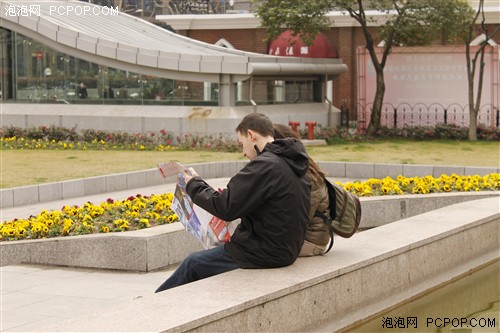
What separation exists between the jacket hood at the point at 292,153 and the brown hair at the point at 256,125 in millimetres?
155

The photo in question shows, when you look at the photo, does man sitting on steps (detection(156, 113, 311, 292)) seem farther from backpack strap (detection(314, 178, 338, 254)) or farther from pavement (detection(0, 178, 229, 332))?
pavement (detection(0, 178, 229, 332))

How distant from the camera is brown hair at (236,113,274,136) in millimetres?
7309

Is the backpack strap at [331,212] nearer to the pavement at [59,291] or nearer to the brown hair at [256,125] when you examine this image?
the brown hair at [256,125]

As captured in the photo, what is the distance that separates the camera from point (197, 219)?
298 inches

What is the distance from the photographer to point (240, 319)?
6418 millimetres

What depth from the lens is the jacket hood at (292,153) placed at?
7109 mm

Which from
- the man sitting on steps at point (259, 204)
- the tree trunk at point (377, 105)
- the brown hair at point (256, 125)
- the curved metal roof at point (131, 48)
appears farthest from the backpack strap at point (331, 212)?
the tree trunk at point (377, 105)

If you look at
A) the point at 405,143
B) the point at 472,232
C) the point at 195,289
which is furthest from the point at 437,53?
the point at 195,289

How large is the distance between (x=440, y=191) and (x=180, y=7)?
3473 centimetres

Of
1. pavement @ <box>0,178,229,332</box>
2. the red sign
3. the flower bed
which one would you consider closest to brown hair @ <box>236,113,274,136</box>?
pavement @ <box>0,178,229,332</box>

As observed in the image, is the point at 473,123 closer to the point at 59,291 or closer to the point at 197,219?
the point at 59,291

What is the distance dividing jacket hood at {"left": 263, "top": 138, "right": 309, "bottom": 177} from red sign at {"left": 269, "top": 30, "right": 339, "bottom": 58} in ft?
102

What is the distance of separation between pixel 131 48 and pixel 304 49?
12169 millimetres

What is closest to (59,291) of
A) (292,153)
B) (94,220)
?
(94,220)
